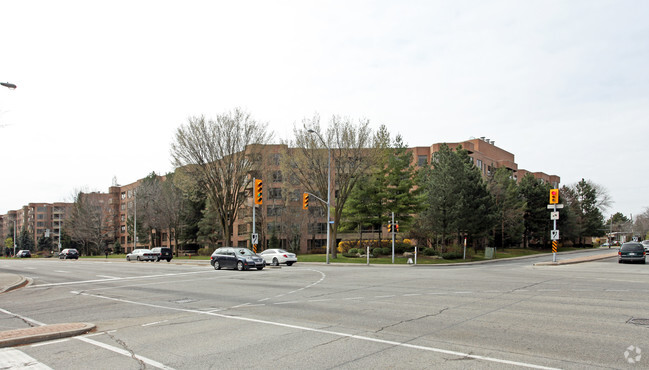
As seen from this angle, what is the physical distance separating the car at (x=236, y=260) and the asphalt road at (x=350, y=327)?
39.1 ft

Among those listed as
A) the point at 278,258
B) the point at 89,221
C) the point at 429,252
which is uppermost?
the point at 89,221

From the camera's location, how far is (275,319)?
35.9ft

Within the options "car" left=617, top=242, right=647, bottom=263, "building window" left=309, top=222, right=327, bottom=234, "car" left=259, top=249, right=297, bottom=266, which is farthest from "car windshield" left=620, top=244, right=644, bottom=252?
"building window" left=309, top=222, right=327, bottom=234

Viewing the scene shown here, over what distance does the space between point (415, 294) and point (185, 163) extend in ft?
117

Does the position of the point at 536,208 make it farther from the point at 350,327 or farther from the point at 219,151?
the point at 350,327

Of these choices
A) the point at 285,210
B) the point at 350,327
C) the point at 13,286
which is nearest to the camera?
the point at 350,327

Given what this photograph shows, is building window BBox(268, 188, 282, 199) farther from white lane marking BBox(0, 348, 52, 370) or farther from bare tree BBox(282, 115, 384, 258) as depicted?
white lane marking BBox(0, 348, 52, 370)

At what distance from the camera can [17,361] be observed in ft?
24.1

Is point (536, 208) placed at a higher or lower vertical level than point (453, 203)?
lower

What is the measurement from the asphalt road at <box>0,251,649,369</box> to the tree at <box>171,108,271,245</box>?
95.1 feet

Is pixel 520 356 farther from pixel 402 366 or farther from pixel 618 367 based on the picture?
pixel 402 366

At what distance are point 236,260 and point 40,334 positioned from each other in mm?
20869

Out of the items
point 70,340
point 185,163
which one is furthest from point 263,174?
point 70,340

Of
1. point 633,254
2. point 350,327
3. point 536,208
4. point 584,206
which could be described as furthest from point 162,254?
point 584,206
